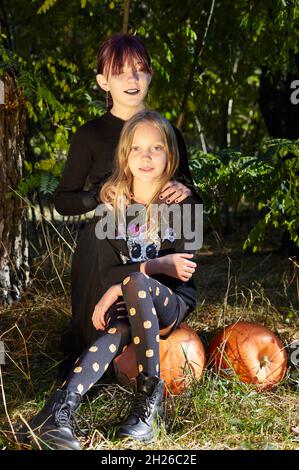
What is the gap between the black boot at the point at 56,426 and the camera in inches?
111

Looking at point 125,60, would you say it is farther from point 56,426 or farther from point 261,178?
point 56,426

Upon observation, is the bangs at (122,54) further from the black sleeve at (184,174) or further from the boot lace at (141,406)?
the boot lace at (141,406)

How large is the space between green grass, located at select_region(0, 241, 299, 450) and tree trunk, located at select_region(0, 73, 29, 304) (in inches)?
5.5

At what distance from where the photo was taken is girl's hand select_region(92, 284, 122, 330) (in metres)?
3.32

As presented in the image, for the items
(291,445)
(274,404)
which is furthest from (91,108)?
(291,445)

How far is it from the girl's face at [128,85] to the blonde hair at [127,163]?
0.15m

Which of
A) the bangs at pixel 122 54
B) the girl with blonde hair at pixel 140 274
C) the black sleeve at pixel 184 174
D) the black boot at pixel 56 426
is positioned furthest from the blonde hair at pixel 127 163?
the black boot at pixel 56 426

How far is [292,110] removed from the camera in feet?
17.9

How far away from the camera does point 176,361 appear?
11.5 ft

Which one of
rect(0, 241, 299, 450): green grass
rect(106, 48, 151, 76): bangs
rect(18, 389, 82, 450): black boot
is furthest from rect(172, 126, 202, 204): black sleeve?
rect(18, 389, 82, 450): black boot

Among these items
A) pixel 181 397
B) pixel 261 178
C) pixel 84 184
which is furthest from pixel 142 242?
pixel 261 178

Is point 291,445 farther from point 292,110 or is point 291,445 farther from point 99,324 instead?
point 292,110

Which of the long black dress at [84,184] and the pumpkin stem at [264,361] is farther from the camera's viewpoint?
the pumpkin stem at [264,361]

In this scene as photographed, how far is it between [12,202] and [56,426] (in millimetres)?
1808
